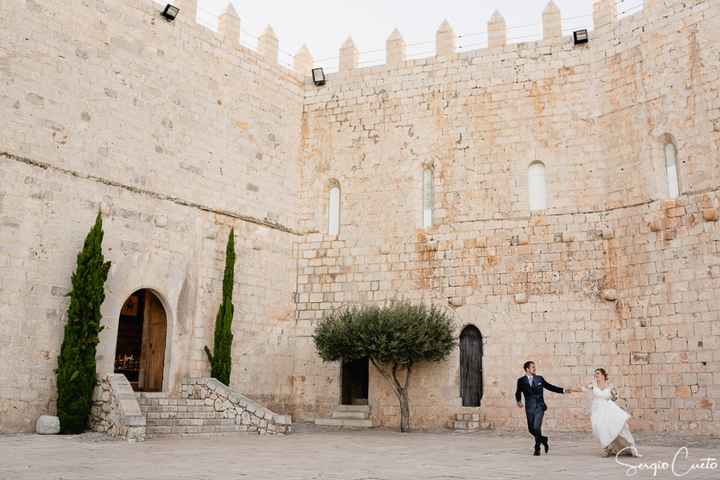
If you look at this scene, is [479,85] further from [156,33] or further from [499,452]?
[499,452]

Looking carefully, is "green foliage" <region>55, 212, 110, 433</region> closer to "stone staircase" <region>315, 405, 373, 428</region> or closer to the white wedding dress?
"stone staircase" <region>315, 405, 373, 428</region>

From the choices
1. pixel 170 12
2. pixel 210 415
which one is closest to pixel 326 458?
pixel 210 415

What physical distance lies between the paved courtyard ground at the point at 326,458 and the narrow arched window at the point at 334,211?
5938 millimetres

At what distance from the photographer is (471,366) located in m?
15.4

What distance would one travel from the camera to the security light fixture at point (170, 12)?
1521 centimetres

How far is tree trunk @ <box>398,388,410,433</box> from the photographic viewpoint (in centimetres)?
1494

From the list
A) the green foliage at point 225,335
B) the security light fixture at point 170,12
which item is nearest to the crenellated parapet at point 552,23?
the security light fixture at point 170,12

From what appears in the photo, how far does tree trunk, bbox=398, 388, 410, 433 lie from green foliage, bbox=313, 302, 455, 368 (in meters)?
0.63

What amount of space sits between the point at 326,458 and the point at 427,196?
29.6 ft

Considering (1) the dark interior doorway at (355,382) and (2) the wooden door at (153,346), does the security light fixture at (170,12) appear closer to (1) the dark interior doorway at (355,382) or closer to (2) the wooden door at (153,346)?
(2) the wooden door at (153,346)

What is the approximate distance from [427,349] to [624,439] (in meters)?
5.99

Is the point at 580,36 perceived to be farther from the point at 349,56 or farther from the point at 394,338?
the point at 394,338

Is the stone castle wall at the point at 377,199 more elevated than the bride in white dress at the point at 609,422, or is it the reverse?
the stone castle wall at the point at 377,199
